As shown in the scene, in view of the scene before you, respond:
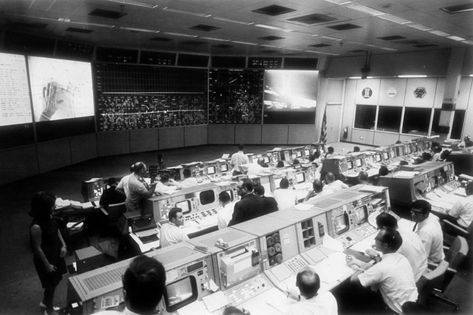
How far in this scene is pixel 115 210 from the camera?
4898 mm

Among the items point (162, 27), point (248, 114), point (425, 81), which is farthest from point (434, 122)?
point (162, 27)

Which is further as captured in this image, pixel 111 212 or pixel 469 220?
pixel 111 212

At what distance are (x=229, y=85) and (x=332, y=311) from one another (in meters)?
11.4

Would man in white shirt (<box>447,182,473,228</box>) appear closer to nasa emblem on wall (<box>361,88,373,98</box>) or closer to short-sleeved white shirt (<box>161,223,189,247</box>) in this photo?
short-sleeved white shirt (<box>161,223,189,247</box>)

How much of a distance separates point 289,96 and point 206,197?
31.0 feet

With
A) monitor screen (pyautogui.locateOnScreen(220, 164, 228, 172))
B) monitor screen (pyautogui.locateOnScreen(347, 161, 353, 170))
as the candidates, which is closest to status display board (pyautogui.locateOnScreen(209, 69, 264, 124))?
monitor screen (pyautogui.locateOnScreen(347, 161, 353, 170))

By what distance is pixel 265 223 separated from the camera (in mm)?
3002

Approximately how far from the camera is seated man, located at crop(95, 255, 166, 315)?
148cm

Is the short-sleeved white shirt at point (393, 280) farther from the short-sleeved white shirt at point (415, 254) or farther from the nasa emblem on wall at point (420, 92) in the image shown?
the nasa emblem on wall at point (420, 92)

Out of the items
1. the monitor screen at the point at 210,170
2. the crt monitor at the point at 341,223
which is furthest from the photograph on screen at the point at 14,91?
the crt monitor at the point at 341,223

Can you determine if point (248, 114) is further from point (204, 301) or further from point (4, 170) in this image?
point (204, 301)

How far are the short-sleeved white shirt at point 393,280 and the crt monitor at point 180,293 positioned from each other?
145 cm

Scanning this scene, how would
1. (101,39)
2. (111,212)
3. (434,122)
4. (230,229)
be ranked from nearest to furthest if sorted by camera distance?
1. (230,229)
2. (111,212)
3. (101,39)
4. (434,122)

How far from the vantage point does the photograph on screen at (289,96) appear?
42.4 ft
